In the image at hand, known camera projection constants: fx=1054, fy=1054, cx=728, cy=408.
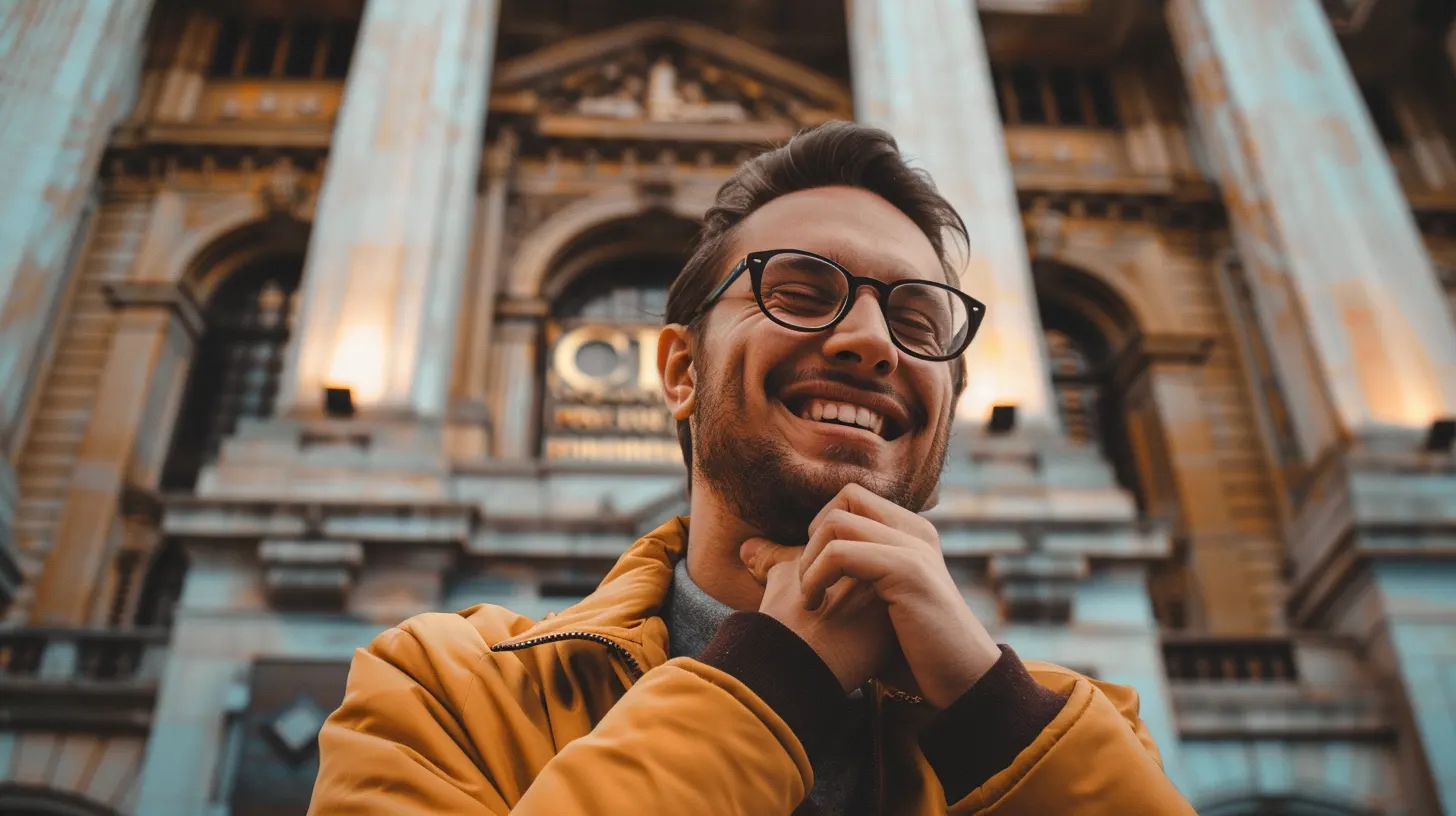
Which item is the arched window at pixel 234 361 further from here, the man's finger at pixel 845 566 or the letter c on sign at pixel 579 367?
the man's finger at pixel 845 566

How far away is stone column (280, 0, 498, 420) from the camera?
9922 millimetres

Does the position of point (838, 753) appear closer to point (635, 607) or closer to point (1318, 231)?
point (635, 607)

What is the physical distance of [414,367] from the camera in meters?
9.96

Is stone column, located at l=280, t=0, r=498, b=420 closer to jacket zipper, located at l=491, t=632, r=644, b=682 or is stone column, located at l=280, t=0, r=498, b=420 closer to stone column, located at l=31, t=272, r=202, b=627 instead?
stone column, located at l=31, t=272, r=202, b=627

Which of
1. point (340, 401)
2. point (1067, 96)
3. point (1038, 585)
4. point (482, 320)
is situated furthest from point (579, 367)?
point (1067, 96)

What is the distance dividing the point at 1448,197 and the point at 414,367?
639 inches

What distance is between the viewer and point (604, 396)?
46.3 ft

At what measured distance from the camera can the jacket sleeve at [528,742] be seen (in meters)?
1.37

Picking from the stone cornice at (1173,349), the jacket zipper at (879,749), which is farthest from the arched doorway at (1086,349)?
the jacket zipper at (879,749)

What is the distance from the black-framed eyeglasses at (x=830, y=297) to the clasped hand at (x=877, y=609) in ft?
1.62

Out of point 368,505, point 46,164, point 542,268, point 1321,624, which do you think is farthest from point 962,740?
point 542,268

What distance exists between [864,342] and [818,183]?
0.56 m

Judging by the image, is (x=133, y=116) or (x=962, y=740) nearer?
(x=962, y=740)

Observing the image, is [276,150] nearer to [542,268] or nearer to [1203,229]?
[542,268]
